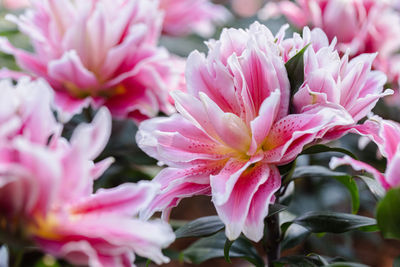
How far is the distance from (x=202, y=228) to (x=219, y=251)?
7 centimetres

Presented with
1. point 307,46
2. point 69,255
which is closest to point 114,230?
point 69,255

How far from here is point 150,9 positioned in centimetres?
71

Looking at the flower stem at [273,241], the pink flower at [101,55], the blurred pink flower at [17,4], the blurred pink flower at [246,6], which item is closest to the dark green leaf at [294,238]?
the flower stem at [273,241]

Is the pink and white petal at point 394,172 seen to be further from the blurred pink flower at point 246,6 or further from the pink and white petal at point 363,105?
the blurred pink flower at point 246,6

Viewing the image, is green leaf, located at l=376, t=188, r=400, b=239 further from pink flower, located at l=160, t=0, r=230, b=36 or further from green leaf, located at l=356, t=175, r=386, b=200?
pink flower, located at l=160, t=0, r=230, b=36

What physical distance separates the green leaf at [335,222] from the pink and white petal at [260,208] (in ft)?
0.33

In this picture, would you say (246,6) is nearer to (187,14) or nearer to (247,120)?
(187,14)

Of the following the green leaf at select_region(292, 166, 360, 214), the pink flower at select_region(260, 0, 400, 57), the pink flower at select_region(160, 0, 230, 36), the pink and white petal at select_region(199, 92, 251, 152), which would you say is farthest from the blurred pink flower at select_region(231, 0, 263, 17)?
the pink and white petal at select_region(199, 92, 251, 152)

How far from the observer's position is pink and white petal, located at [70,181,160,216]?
36cm

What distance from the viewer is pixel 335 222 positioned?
51 cm

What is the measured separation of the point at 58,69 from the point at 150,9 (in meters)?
0.16

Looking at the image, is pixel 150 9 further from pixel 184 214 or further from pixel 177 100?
pixel 184 214

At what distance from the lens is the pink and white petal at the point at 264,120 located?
417mm

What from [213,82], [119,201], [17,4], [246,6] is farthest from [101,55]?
[246,6]
